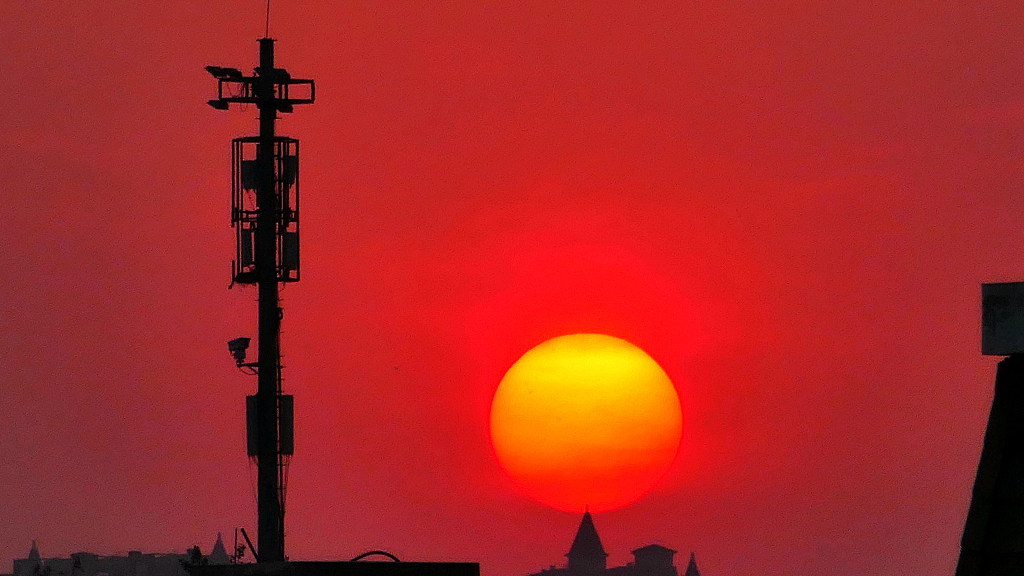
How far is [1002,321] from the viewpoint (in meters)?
21.5

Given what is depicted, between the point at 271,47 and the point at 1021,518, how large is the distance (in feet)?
132

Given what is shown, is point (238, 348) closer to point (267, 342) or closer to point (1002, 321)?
point (267, 342)

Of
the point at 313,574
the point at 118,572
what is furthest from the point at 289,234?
the point at 118,572

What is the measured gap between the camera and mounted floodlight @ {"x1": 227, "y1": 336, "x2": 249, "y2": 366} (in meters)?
57.6

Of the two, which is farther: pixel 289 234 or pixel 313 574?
pixel 289 234

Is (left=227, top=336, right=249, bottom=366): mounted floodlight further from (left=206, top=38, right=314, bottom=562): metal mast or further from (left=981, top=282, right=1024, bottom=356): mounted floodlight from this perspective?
(left=981, top=282, right=1024, bottom=356): mounted floodlight

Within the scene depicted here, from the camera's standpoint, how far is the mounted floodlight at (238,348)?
5762cm

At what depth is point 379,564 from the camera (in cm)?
4372

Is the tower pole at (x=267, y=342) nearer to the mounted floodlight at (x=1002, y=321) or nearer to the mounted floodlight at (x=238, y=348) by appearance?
the mounted floodlight at (x=238, y=348)

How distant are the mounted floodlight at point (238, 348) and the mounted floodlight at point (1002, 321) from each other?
38019 mm

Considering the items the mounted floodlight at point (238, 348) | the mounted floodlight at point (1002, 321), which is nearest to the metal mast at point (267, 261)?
the mounted floodlight at point (238, 348)

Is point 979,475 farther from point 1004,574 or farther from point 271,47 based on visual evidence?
point 271,47

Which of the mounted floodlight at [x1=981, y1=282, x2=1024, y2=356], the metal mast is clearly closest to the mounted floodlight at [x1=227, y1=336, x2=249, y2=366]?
the metal mast

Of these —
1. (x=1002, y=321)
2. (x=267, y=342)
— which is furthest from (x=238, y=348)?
(x=1002, y=321)
